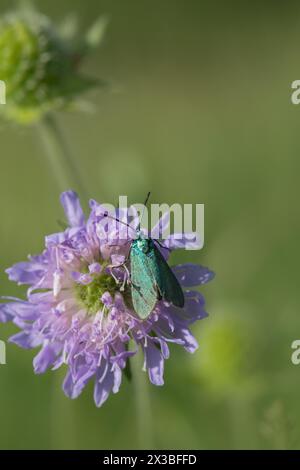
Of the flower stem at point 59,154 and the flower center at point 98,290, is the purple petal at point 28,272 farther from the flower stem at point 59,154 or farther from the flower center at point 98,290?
the flower stem at point 59,154

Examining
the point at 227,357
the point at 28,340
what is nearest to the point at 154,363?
the point at 28,340

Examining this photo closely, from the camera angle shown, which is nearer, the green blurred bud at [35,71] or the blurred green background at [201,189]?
the green blurred bud at [35,71]

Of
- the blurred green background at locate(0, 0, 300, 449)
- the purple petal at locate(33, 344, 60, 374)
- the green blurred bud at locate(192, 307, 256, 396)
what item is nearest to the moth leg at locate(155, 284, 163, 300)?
the purple petal at locate(33, 344, 60, 374)

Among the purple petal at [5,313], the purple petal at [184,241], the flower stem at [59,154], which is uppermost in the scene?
the flower stem at [59,154]

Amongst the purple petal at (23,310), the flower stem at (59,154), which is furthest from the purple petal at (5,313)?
the flower stem at (59,154)
